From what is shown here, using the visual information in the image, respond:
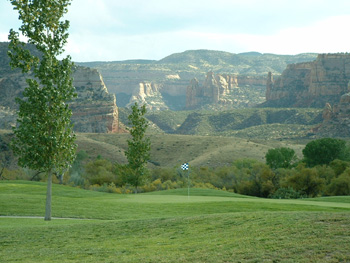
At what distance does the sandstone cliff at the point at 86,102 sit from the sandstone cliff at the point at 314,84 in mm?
62062

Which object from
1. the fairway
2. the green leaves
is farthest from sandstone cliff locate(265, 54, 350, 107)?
the fairway

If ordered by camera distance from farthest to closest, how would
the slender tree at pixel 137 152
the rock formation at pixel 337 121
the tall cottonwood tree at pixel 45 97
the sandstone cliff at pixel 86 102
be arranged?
the sandstone cliff at pixel 86 102
the rock formation at pixel 337 121
the slender tree at pixel 137 152
the tall cottonwood tree at pixel 45 97

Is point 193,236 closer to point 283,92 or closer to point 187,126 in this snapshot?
point 187,126

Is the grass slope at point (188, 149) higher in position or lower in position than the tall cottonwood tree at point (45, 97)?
lower

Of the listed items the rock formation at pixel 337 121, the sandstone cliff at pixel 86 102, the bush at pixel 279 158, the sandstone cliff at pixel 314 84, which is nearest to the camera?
the bush at pixel 279 158

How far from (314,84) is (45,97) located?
14510cm

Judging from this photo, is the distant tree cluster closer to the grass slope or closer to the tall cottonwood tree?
the grass slope

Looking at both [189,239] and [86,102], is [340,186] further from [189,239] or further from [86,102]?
[86,102]

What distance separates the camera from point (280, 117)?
137 metres

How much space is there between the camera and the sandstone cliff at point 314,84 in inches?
6078

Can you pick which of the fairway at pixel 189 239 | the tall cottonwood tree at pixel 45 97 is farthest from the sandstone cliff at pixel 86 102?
the fairway at pixel 189 239

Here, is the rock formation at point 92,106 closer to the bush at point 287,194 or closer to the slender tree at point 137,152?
the slender tree at point 137,152

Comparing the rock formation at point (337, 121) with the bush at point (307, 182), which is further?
the rock formation at point (337, 121)

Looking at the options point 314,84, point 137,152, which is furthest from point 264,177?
point 314,84
